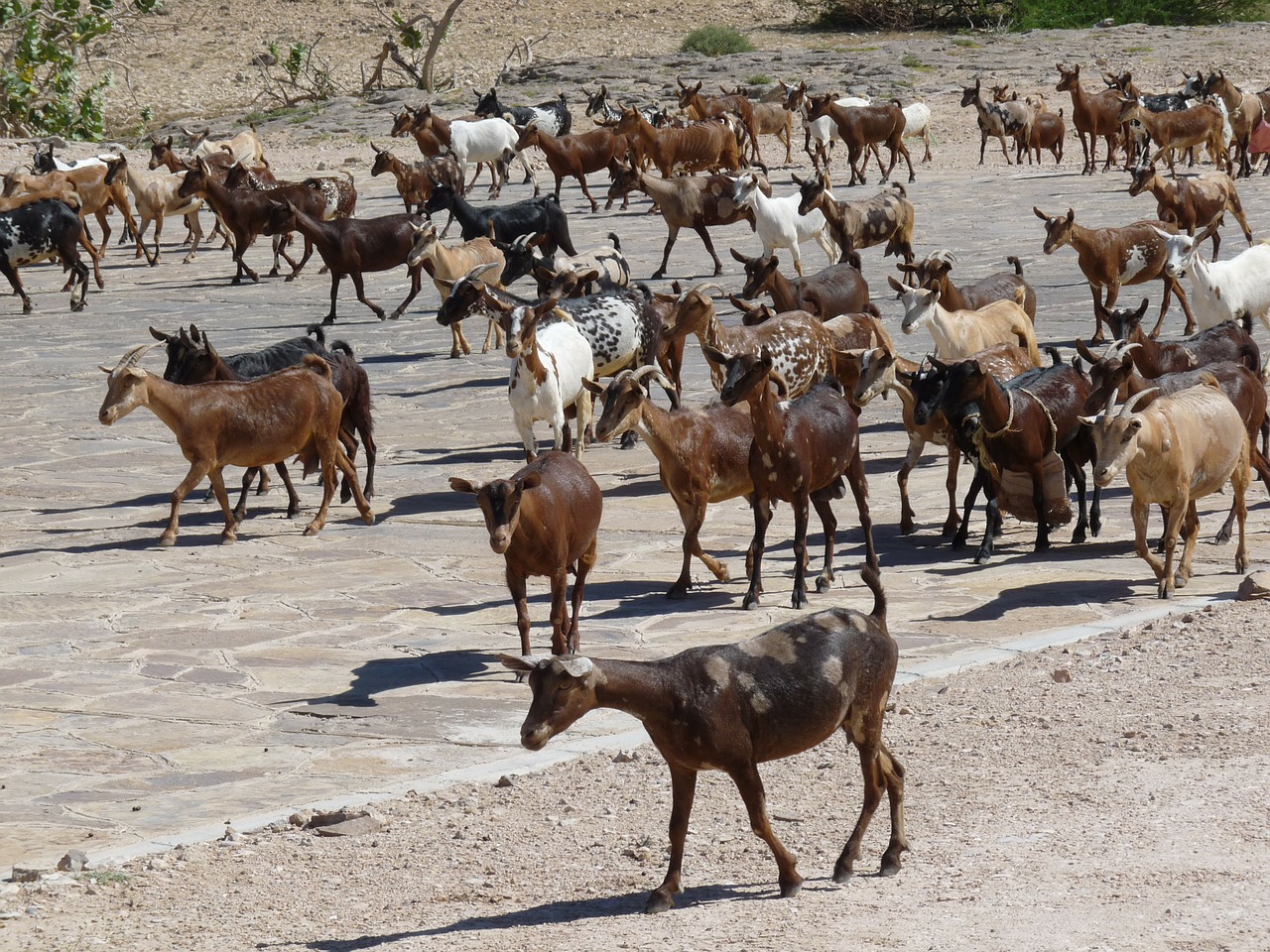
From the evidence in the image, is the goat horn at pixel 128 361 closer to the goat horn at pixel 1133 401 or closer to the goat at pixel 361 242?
the goat horn at pixel 1133 401

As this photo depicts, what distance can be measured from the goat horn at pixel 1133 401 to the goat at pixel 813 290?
572 centimetres

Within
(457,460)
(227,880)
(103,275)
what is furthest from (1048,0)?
(227,880)

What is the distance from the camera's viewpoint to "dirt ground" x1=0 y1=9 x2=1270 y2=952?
548cm

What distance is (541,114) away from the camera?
3447 centimetres

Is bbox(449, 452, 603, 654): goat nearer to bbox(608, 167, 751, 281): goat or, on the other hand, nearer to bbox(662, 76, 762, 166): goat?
bbox(608, 167, 751, 281): goat

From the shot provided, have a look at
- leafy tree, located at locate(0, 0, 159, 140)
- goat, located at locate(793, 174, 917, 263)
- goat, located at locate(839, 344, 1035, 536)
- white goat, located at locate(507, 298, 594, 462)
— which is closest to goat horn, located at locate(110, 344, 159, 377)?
white goat, located at locate(507, 298, 594, 462)

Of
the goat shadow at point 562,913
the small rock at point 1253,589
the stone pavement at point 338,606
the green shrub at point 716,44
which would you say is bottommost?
the stone pavement at point 338,606

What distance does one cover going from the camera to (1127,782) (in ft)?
22.0

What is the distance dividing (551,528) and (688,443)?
1752 millimetres

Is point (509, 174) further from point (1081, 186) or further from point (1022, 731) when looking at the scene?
point (1022, 731)

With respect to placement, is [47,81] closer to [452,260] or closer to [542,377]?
[452,260]

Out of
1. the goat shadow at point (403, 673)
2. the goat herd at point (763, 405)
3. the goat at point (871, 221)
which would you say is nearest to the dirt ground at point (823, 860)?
the goat herd at point (763, 405)

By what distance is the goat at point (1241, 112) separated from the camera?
30359 millimetres

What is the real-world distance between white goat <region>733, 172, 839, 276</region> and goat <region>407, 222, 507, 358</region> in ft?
10.7
